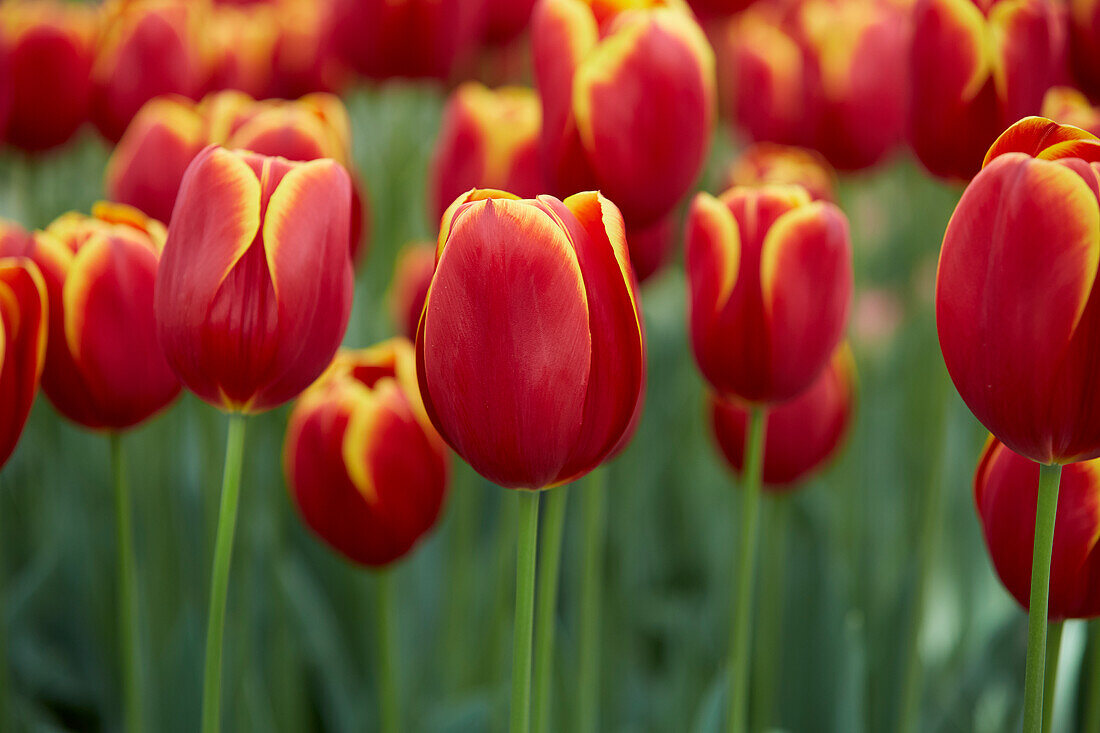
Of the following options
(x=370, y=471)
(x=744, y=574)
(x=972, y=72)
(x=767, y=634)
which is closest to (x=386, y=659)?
(x=370, y=471)

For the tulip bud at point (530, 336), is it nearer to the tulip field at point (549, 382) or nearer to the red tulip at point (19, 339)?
the tulip field at point (549, 382)

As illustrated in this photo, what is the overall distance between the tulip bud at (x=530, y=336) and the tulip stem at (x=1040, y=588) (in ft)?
0.53

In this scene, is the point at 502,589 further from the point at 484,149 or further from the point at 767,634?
the point at 484,149

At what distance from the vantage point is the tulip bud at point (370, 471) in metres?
0.61

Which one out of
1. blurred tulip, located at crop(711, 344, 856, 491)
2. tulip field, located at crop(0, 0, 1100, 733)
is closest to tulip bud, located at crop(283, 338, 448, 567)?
tulip field, located at crop(0, 0, 1100, 733)

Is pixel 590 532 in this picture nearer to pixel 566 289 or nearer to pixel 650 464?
pixel 566 289

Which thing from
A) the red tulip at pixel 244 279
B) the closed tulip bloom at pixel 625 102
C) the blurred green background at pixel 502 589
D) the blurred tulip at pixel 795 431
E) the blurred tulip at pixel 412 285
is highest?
the closed tulip bloom at pixel 625 102

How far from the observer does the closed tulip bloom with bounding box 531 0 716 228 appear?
57 centimetres

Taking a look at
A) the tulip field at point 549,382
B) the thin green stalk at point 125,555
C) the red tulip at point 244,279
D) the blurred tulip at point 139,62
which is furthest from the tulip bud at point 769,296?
the blurred tulip at point 139,62

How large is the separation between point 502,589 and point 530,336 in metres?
0.52

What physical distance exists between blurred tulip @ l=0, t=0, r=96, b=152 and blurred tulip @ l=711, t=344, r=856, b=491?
688 millimetres

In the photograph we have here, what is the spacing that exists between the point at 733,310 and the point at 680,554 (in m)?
0.71

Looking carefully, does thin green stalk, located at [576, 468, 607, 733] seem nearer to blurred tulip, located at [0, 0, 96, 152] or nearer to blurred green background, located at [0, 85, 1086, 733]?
blurred green background, located at [0, 85, 1086, 733]

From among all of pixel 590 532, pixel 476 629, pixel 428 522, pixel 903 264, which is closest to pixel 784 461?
pixel 590 532
